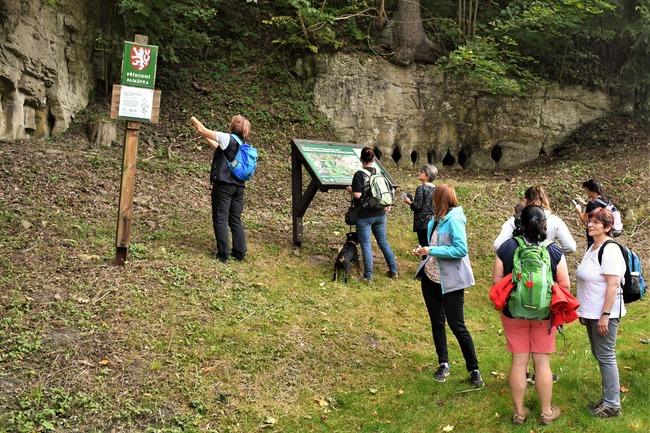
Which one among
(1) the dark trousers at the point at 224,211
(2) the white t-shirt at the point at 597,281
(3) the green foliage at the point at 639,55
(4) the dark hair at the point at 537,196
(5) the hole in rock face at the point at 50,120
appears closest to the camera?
(2) the white t-shirt at the point at 597,281

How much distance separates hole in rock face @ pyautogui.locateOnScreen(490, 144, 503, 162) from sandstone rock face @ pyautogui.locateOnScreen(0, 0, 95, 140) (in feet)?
34.1

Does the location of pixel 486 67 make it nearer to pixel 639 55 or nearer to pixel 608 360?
pixel 639 55

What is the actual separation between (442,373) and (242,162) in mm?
3671

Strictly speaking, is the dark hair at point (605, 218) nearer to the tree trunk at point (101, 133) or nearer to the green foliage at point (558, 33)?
the tree trunk at point (101, 133)

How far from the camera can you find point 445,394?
5793 mm

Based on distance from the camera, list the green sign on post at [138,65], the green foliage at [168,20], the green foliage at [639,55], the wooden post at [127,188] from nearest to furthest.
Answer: the green sign on post at [138,65] → the wooden post at [127,188] → the green foliage at [168,20] → the green foliage at [639,55]

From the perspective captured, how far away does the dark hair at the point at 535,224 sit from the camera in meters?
4.77

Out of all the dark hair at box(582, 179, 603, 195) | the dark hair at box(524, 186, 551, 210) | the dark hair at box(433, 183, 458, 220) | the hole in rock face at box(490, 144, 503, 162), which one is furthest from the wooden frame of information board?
the hole in rock face at box(490, 144, 503, 162)

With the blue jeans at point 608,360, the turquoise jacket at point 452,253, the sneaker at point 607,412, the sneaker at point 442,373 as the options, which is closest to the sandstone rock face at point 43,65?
the turquoise jacket at point 452,253

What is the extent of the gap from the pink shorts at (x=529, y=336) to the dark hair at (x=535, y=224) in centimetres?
67

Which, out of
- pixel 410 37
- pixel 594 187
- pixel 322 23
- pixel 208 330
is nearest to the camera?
pixel 208 330

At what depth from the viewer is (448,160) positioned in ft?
55.4

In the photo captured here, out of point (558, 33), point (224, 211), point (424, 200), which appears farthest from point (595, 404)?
point (558, 33)

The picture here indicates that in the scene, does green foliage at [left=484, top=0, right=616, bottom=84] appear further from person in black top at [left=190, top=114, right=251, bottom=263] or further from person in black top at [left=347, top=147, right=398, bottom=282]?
person in black top at [left=190, top=114, right=251, bottom=263]
